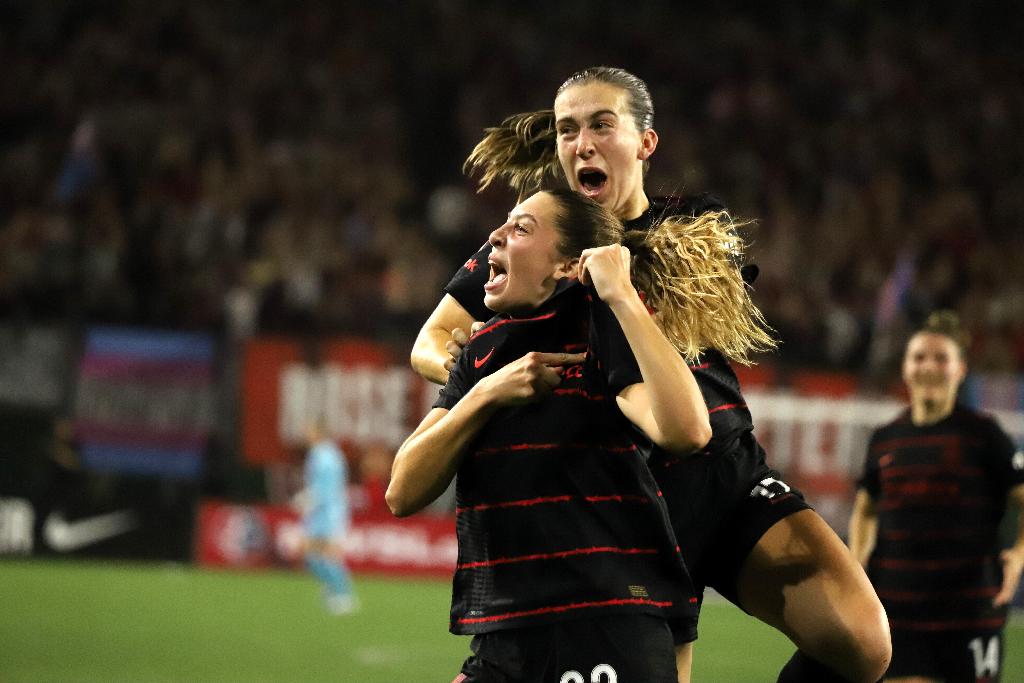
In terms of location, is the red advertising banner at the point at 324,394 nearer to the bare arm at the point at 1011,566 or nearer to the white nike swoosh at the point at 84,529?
the white nike swoosh at the point at 84,529

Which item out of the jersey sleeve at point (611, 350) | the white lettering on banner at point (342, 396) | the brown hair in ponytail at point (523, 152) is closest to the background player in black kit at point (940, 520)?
the brown hair in ponytail at point (523, 152)

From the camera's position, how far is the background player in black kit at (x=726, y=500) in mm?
4324

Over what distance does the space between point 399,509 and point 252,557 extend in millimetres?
13945

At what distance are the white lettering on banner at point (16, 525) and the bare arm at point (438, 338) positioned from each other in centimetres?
1292

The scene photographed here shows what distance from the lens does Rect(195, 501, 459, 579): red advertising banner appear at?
16688 millimetres

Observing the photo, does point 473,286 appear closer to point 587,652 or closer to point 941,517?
point 587,652

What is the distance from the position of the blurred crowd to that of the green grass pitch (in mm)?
2955

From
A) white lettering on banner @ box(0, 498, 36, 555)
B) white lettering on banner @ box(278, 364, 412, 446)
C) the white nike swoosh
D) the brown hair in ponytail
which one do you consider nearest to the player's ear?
the brown hair in ponytail

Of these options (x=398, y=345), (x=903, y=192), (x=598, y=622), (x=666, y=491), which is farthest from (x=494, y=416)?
(x=903, y=192)

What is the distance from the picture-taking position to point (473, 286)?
14.7 ft

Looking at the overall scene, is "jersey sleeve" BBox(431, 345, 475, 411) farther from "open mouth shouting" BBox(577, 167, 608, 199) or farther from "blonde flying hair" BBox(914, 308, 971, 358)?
"blonde flying hair" BBox(914, 308, 971, 358)

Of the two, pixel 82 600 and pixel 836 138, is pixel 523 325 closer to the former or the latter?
pixel 82 600

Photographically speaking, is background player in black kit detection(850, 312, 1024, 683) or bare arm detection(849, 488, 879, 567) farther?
bare arm detection(849, 488, 879, 567)

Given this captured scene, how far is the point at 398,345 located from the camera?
53.5 ft
